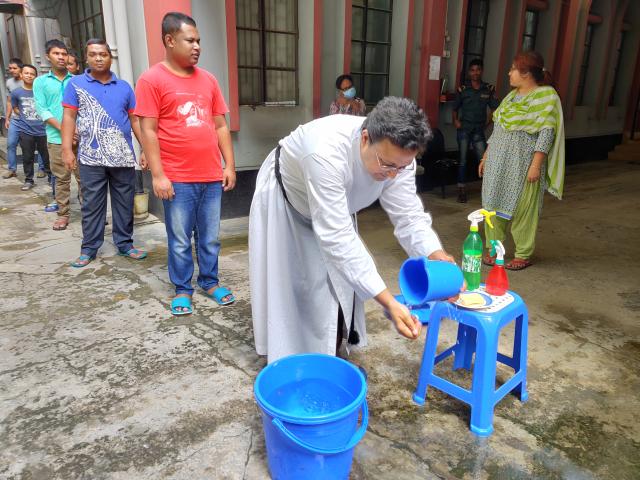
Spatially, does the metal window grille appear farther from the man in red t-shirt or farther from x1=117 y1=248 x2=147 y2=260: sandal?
the man in red t-shirt

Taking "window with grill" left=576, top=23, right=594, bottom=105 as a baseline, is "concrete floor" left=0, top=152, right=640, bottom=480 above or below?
below

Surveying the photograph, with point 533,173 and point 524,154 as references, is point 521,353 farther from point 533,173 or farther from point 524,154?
point 524,154

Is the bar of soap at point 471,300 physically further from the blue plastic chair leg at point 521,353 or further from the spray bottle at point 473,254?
the blue plastic chair leg at point 521,353

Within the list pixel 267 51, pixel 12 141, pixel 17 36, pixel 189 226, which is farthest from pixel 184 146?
pixel 17 36

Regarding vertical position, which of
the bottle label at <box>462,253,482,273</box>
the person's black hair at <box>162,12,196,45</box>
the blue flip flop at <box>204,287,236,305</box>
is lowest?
the blue flip flop at <box>204,287,236,305</box>

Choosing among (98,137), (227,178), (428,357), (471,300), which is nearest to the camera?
(471,300)

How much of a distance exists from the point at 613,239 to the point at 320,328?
4016 mm

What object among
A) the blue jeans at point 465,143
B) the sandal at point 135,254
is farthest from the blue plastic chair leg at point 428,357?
the blue jeans at point 465,143

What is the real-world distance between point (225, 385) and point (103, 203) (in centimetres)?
227

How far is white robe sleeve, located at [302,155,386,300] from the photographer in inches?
68.6

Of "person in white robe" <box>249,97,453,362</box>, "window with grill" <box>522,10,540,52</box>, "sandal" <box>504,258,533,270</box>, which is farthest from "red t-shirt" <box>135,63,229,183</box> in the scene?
"window with grill" <box>522,10,540,52</box>

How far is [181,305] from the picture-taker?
3129mm

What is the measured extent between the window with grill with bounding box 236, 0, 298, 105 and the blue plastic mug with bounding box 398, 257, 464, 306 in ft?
13.5

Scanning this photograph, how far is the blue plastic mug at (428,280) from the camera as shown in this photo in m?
1.79
